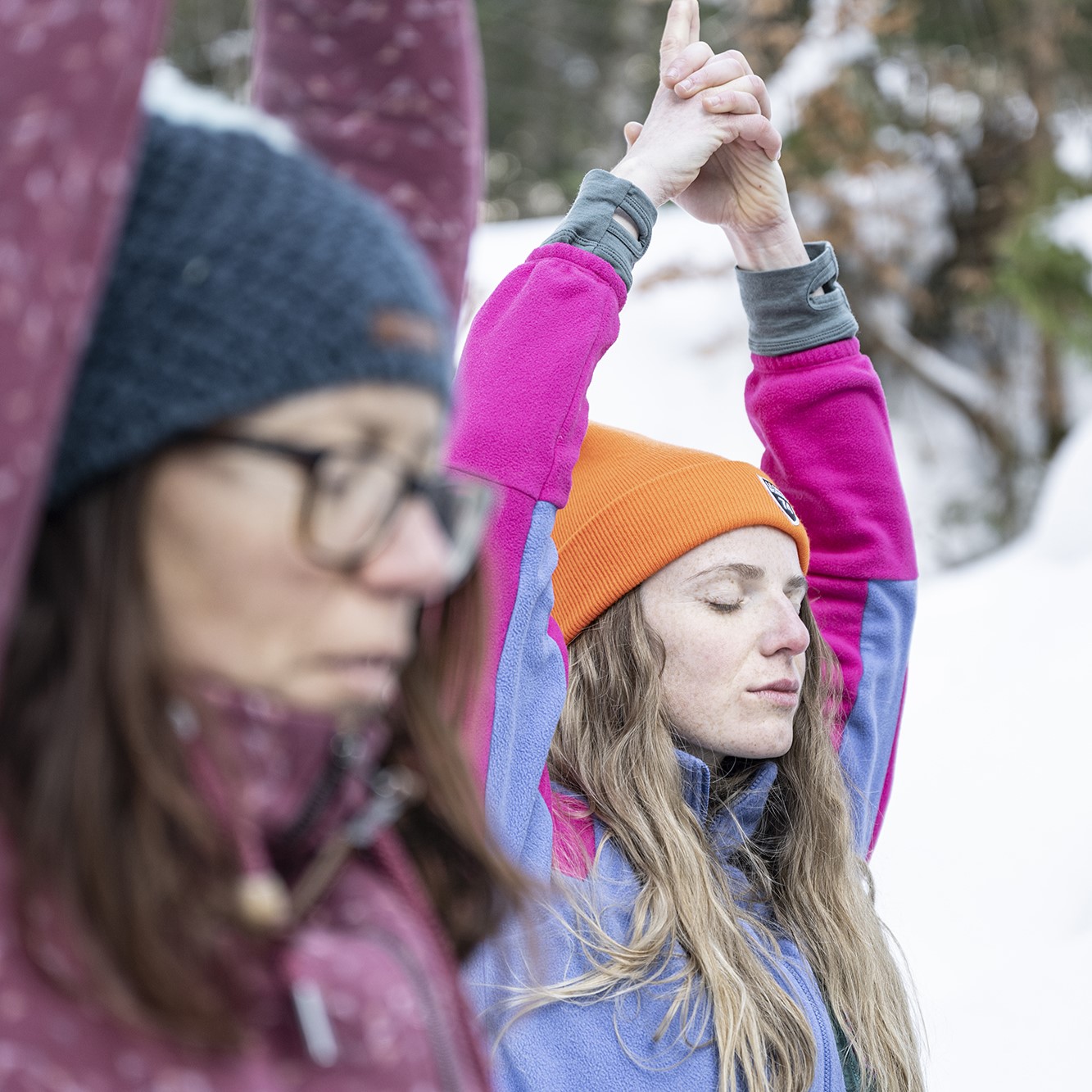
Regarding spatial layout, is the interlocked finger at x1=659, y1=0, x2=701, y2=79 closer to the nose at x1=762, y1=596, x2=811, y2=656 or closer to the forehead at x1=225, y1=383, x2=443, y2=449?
the nose at x1=762, y1=596, x2=811, y2=656

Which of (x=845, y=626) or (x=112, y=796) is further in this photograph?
(x=845, y=626)

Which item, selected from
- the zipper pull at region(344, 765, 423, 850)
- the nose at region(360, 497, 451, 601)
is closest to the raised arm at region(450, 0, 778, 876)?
the zipper pull at region(344, 765, 423, 850)

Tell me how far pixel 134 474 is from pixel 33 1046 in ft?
1.00

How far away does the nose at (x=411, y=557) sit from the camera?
0.71 metres

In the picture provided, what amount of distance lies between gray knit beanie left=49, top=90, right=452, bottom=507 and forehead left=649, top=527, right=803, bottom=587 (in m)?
1.17

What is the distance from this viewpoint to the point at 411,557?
28.5 inches

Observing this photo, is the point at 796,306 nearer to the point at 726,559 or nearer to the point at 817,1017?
the point at 726,559

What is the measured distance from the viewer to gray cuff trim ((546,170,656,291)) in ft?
5.32

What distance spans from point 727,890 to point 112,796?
1.29m

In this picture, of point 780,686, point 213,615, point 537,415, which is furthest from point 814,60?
point 213,615

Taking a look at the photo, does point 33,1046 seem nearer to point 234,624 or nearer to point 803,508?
point 234,624

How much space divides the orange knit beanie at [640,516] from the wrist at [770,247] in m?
0.33

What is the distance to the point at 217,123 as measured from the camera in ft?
2.43

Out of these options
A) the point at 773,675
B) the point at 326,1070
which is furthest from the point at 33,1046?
the point at 773,675
